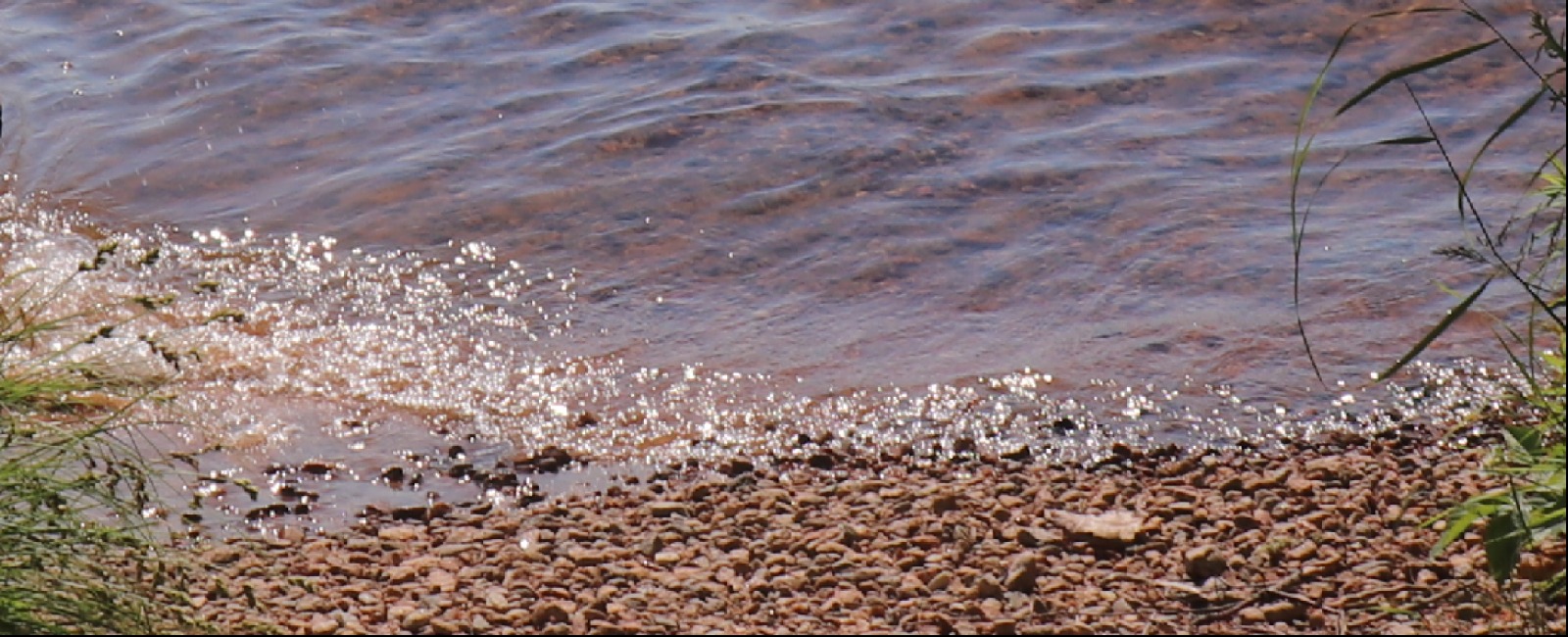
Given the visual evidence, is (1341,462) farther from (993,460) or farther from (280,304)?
(280,304)

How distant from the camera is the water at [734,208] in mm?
6109

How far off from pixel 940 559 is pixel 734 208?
3.85m

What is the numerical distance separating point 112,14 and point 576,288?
5.30m

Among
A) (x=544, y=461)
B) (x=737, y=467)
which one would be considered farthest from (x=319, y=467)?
(x=737, y=467)

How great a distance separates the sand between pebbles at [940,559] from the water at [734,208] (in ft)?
2.19

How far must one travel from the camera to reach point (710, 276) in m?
7.33

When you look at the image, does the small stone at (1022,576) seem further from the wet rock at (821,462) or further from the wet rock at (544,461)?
the wet rock at (544,461)

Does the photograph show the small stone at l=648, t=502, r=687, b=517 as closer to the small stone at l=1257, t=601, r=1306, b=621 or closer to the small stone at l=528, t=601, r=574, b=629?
the small stone at l=528, t=601, r=574, b=629

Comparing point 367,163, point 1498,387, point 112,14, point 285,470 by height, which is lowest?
point 1498,387

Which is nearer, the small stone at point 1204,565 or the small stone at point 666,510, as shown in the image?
the small stone at point 1204,565

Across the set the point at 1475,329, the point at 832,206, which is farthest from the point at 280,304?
the point at 1475,329

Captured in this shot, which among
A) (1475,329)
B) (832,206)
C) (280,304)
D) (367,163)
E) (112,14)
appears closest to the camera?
(1475,329)

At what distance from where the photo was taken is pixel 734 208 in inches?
314

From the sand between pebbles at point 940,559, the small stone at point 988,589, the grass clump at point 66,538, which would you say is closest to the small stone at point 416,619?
the sand between pebbles at point 940,559
